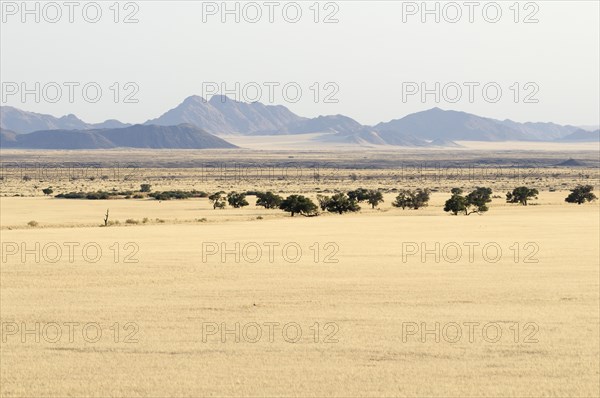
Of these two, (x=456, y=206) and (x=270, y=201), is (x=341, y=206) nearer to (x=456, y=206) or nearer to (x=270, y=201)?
(x=270, y=201)

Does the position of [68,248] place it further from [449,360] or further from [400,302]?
[449,360]

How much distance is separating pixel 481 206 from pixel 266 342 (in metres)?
33.2

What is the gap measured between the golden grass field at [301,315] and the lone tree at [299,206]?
1265 centimetres

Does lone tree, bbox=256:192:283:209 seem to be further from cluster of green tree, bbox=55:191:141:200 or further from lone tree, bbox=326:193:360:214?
cluster of green tree, bbox=55:191:141:200

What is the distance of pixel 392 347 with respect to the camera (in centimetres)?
1603

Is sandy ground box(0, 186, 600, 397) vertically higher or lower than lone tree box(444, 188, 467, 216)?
lower

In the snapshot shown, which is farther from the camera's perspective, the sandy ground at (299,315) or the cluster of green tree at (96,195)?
the cluster of green tree at (96,195)

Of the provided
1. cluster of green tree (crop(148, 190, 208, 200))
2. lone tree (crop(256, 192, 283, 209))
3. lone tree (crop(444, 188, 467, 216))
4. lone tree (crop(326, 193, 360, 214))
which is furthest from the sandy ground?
cluster of green tree (crop(148, 190, 208, 200))

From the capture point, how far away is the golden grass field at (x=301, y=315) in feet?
46.5

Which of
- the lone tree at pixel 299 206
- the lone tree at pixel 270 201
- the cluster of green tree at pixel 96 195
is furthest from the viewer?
the cluster of green tree at pixel 96 195

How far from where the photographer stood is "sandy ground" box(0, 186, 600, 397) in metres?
14.2

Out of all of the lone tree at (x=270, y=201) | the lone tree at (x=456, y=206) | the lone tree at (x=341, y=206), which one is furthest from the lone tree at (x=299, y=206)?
the lone tree at (x=456, y=206)

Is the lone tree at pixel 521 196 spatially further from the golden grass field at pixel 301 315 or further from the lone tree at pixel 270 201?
the golden grass field at pixel 301 315

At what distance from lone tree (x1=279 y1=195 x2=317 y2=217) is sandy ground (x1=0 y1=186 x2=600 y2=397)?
12922 millimetres
